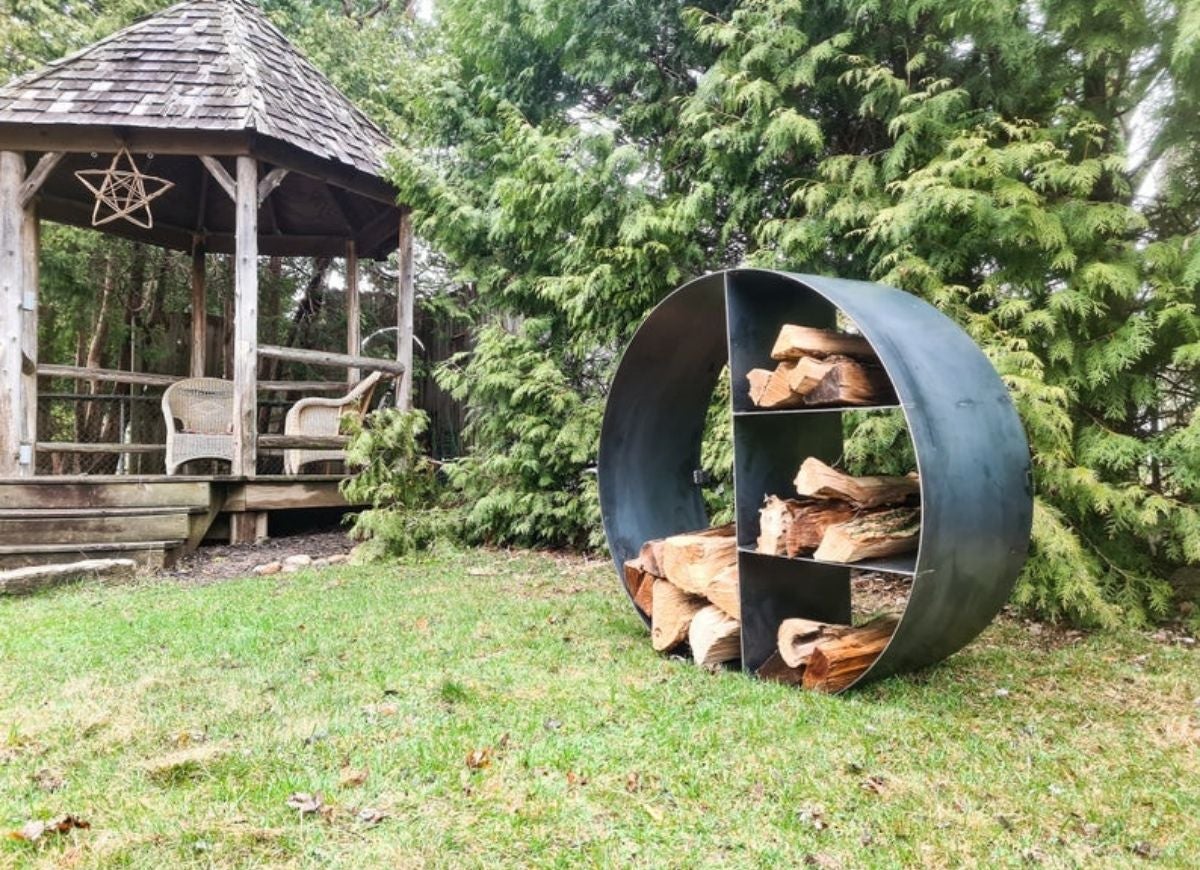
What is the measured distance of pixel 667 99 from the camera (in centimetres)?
646

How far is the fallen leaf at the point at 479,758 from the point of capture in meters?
2.18

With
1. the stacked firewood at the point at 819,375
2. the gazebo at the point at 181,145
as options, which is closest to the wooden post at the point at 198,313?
the gazebo at the point at 181,145

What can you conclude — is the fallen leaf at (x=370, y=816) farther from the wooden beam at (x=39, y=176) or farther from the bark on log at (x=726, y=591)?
the wooden beam at (x=39, y=176)

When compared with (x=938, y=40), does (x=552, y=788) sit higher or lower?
lower

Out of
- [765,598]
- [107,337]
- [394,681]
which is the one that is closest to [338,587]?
[394,681]

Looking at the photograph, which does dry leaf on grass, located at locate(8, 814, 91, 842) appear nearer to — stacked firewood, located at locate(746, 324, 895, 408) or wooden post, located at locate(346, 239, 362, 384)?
stacked firewood, located at locate(746, 324, 895, 408)

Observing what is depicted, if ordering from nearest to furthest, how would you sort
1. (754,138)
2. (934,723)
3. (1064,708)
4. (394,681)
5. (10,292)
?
(934,723)
(1064,708)
(394,681)
(754,138)
(10,292)

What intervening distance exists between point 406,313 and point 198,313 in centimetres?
315

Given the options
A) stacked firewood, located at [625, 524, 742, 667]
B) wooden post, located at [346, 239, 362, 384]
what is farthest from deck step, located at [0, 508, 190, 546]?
stacked firewood, located at [625, 524, 742, 667]

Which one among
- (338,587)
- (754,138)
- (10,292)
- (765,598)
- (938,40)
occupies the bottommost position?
(338,587)

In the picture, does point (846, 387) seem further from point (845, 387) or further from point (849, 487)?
point (849, 487)

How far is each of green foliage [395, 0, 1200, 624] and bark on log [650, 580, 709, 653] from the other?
5.22 ft

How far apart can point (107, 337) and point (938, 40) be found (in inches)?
428

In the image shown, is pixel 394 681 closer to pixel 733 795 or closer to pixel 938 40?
pixel 733 795
